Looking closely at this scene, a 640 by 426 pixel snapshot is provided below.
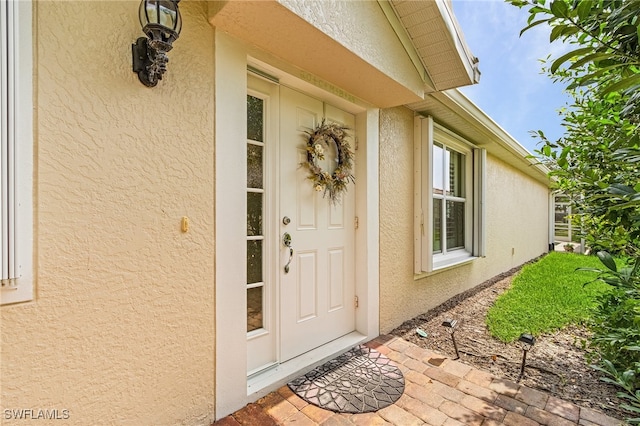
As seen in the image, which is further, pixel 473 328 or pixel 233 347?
pixel 473 328

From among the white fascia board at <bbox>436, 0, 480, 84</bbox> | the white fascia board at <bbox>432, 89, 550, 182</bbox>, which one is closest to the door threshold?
the white fascia board at <bbox>432, 89, 550, 182</bbox>

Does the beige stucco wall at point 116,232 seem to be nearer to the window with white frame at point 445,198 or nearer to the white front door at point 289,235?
the white front door at point 289,235

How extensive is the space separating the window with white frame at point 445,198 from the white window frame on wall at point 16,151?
353cm

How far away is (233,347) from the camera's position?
197 centimetres

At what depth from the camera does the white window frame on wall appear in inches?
45.8

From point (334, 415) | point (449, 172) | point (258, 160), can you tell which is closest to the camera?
point (334, 415)

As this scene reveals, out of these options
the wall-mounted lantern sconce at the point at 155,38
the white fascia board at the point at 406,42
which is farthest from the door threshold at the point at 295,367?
the white fascia board at the point at 406,42

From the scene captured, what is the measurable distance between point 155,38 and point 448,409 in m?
2.91

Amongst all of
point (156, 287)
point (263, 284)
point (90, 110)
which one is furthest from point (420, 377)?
point (90, 110)

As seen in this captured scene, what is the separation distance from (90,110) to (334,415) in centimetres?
230

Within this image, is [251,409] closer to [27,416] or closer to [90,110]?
[27,416]

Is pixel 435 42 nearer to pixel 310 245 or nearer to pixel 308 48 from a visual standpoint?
pixel 308 48

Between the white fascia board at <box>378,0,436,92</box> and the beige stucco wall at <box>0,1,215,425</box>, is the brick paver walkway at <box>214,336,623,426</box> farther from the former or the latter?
the white fascia board at <box>378,0,436,92</box>

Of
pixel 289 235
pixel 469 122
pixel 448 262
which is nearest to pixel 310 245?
pixel 289 235
